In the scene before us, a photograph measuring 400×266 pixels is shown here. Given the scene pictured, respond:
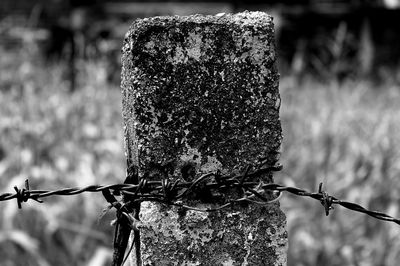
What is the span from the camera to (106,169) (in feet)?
12.2

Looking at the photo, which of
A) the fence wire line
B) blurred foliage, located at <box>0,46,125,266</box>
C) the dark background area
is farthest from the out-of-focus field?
the dark background area

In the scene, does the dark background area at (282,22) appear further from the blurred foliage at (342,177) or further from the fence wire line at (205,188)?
the fence wire line at (205,188)

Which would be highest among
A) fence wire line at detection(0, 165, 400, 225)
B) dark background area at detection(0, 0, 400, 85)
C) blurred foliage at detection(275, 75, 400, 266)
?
dark background area at detection(0, 0, 400, 85)

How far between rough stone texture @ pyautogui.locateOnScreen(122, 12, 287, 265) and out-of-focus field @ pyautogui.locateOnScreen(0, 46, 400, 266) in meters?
1.80

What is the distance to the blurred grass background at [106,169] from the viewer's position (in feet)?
10.7

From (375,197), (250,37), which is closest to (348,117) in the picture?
(375,197)

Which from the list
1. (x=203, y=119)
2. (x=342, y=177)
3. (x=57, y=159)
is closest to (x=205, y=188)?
(x=203, y=119)

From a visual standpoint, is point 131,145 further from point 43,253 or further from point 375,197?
point 375,197

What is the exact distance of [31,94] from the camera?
15.8ft

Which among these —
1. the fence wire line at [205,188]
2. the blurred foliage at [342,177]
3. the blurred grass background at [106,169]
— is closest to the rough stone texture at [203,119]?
the fence wire line at [205,188]

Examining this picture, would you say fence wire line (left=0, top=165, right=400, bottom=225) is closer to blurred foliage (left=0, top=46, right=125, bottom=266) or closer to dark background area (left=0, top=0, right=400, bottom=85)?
blurred foliage (left=0, top=46, right=125, bottom=266)

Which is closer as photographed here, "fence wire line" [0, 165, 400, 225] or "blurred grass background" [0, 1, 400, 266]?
"fence wire line" [0, 165, 400, 225]

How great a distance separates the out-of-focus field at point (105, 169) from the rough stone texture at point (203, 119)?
5.91 feet

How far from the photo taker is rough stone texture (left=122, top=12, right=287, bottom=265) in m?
1.32
